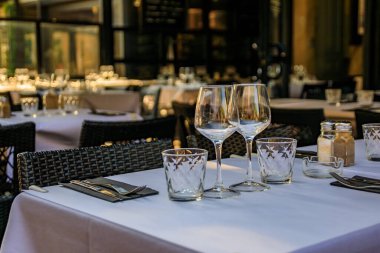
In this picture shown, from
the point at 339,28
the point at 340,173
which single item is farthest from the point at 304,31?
the point at 340,173

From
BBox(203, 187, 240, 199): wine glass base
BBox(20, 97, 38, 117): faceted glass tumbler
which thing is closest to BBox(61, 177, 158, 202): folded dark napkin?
BBox(203, 187, 240, 199): wine glass base

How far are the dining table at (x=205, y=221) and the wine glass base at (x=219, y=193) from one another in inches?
1.0

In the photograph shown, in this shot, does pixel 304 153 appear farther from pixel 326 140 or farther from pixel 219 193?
pixel 219 193

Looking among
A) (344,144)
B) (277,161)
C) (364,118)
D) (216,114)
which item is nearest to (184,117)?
(364,118)

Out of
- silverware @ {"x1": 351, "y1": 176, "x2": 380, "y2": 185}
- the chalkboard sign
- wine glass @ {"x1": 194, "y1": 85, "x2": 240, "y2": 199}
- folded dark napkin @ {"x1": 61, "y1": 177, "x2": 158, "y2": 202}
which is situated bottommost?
folded dark napkin @ {"x1": 61, "y1": 177, "x2": 158, "y2": 202}

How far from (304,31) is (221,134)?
1194 cm

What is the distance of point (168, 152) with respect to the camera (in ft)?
5.22

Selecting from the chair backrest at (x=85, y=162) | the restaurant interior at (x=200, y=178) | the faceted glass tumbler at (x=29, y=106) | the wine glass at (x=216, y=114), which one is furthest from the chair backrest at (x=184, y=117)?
the wine glass at (x=216, y=114)

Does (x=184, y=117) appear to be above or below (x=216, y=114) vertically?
below

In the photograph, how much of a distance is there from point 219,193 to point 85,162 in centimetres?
61

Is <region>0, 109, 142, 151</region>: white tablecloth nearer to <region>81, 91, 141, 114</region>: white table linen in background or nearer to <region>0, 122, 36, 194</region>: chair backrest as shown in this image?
<region>0, 122, 36, 194</region>: chair backrest

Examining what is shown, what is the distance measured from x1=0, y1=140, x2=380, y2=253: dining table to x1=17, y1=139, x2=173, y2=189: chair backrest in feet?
0.78

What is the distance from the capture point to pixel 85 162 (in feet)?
6.59

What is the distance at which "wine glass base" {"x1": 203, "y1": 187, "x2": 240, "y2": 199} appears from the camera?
5.02 feet
